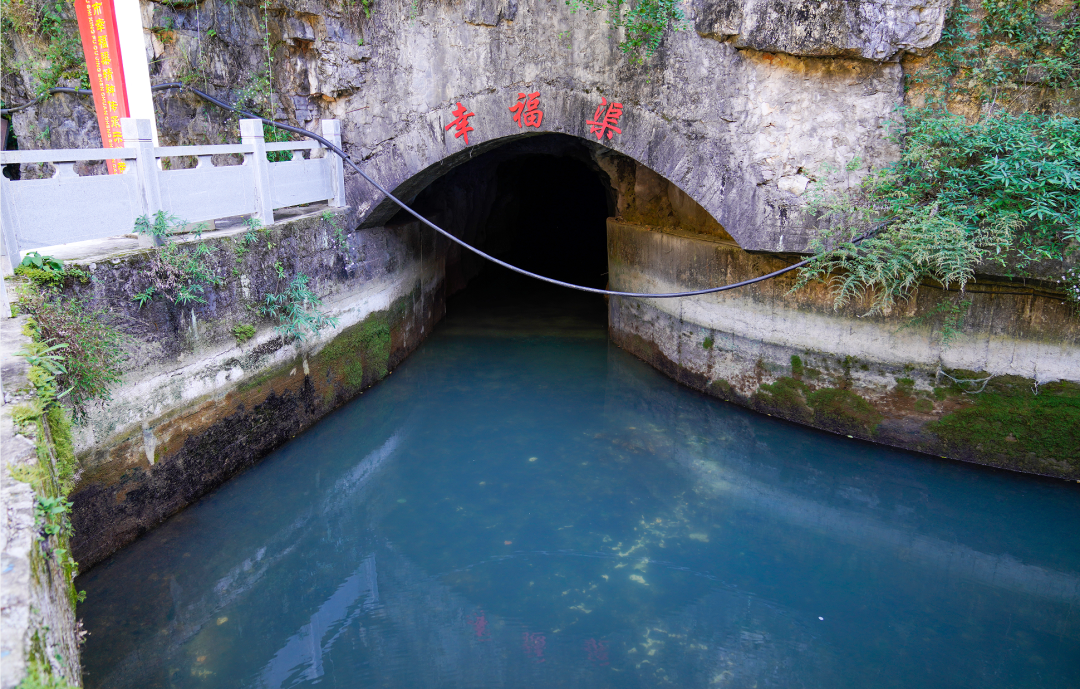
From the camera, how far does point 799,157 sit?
202 inches

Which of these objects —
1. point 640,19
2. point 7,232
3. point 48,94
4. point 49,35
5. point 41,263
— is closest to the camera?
point 7,232

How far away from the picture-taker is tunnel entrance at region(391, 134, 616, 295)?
9211mm

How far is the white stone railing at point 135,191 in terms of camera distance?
11.7 ft

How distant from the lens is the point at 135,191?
13.7ft

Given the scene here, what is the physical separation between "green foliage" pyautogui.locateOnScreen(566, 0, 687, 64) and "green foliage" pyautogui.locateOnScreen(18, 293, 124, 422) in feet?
13.5

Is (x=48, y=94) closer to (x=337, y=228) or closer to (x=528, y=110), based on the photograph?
(x=337, y=228)

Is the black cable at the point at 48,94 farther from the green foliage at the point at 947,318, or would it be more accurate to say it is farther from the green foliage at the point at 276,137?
the green foliage at the point at 947,318

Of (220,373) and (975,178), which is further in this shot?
(220,373)

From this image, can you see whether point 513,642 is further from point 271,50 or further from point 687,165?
point 271,50

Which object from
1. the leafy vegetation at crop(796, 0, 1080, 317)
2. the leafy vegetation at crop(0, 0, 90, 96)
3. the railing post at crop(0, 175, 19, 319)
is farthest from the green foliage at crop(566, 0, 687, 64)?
the leafy vegetation at crop(0, 0, 90, 96)

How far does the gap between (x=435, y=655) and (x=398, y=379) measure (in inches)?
151

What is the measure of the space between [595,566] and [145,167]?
12.0 ft

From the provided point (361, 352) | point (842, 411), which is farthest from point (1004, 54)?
point (361, 352)

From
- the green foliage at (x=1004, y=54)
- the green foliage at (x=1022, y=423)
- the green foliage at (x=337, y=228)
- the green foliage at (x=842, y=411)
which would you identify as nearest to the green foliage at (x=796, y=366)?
the green foliage at (x=842, y=411)
